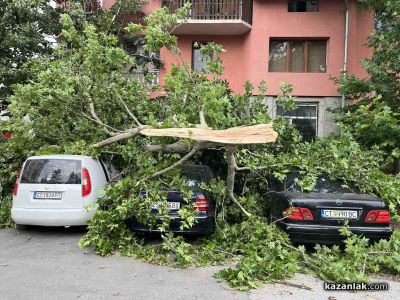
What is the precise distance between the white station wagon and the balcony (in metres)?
11.2

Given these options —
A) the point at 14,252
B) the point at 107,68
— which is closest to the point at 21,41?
the point at 107,68

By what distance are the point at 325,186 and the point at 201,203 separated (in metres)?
2.20

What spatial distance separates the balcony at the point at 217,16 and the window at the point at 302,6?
1.72 meters

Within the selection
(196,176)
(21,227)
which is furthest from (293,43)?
(21,227)

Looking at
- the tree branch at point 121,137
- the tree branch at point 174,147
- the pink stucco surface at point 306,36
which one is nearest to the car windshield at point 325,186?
the tree branch at point 174,147

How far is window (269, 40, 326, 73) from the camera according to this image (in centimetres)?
1770

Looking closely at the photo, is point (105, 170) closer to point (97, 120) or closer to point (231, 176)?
point (97, 120)

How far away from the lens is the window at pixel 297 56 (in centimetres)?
1770

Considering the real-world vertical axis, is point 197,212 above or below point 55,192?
below

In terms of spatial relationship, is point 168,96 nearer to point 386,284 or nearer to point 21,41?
point 386,284

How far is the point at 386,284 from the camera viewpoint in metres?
5.51

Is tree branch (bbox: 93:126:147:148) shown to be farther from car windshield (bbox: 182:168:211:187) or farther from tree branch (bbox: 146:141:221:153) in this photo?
car windshield (bbox: 182:168:211:187)

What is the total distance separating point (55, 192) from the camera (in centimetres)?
785

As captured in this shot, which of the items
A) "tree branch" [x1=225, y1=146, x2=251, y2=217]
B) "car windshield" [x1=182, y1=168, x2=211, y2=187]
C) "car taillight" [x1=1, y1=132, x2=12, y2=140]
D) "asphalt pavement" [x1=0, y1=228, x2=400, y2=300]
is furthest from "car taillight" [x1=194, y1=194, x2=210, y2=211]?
"car taillight" [x1=1, y1=132, x2=12, y2=140]
